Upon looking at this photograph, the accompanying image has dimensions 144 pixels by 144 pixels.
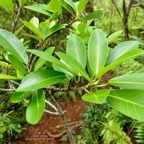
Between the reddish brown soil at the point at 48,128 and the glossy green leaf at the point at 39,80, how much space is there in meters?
2.98

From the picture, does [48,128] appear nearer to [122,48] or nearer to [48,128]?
[48,128]

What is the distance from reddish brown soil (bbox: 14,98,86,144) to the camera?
11.4ft

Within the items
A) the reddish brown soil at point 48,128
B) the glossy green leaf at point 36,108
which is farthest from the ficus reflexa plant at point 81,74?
the reddish brown soil at point 48,128

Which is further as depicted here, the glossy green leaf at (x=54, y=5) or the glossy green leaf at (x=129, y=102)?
the glossy green leaf at (x=54, y=5)

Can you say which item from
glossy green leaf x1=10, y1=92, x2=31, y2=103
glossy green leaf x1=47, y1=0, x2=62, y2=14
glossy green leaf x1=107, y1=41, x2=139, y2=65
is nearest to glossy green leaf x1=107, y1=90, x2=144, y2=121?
glossy green leaf x1=107, y1=41, x2=139, y2=65

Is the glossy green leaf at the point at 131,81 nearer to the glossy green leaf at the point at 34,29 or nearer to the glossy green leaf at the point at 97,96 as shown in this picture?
the glossy green leaf at the point at 97,96

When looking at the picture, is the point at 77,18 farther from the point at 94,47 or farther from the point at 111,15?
the point at 111,15

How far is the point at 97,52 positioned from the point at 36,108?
0.24 metres

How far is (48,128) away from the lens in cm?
373

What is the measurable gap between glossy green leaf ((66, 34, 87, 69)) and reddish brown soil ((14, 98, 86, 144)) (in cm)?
294

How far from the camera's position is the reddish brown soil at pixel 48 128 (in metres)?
3.47

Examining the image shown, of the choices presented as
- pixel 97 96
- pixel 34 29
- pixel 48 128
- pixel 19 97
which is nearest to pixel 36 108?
pixel 19 97

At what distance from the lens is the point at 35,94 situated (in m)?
0.63

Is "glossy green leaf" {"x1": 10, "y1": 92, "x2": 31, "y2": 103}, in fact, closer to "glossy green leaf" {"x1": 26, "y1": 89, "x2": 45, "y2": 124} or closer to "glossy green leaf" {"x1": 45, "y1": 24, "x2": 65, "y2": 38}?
"glossy green leaf" {"x1": 26, "y1": 89, "x2": 45, "y2": 124}
